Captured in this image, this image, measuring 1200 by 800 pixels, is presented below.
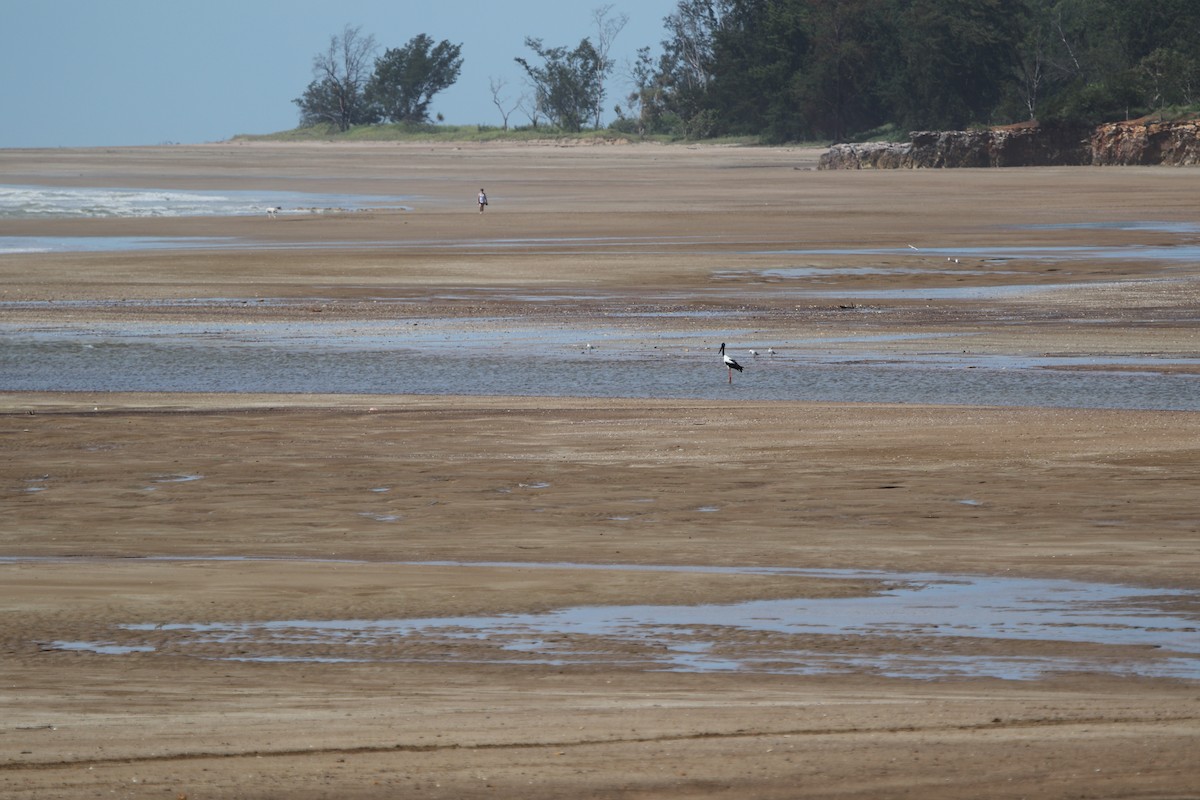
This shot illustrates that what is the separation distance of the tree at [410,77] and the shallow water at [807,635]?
143 m

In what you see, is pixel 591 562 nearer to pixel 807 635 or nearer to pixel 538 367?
pixel 807 635

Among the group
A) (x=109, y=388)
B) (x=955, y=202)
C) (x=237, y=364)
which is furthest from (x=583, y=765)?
(x=955, y=202)

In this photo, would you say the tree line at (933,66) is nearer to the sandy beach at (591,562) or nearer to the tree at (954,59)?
the tree at (954,59)

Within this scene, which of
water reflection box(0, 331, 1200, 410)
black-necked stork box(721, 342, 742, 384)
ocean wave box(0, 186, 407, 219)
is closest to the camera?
water reflection box(0, 331, 1200, 410)

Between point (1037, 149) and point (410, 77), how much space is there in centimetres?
8696

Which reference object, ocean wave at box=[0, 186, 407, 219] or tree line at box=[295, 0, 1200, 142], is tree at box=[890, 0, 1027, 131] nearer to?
tree line at box=[295, 0, 1200, 142]

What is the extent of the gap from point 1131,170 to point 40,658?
193ft

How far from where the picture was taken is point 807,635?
7277 millimetres

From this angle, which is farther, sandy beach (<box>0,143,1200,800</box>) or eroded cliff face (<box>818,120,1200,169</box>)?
eroded cliff face (<box>818,120,1200,169</box>)

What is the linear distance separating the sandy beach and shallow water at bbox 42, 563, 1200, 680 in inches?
1.4

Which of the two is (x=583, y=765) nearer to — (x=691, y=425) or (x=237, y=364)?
(x=691, y=425)

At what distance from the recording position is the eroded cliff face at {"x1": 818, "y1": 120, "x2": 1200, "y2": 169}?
2512 inches

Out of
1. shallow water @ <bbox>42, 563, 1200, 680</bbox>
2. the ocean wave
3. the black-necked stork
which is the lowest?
the ocean wave

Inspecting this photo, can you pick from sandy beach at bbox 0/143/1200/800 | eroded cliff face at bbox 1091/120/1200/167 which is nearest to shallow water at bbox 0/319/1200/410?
sandy beach at bbox 0/143/1200/800
